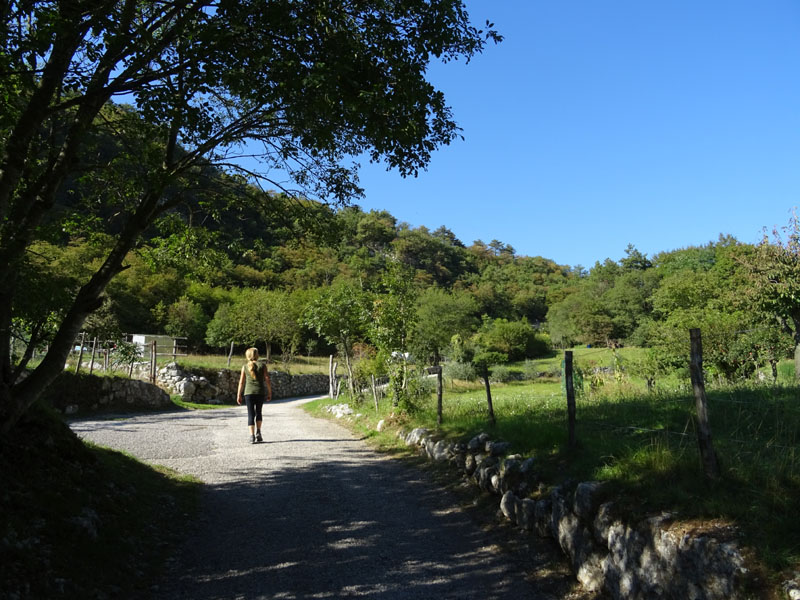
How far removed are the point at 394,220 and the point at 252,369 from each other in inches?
5054

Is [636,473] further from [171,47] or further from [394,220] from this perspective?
[394,220]

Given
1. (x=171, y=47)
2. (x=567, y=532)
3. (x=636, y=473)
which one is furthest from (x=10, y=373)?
(x=636, y=473)

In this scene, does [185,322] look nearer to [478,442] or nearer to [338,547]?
[478,442]

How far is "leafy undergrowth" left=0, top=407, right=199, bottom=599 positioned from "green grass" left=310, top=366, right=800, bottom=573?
12.3ft

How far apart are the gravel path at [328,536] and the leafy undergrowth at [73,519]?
30cm

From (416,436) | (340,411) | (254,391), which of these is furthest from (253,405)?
(340,411)

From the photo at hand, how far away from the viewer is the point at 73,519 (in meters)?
4.09

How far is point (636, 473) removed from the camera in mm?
4102

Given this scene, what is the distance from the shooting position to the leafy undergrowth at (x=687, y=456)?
3.01 metres

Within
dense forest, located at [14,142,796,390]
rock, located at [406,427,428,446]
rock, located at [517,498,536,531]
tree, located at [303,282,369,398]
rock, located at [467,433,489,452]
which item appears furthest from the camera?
tree, located at [303,282,369,398]

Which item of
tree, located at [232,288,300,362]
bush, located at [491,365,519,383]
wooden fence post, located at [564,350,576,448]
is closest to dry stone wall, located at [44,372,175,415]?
wooden fence post, located at [564,350,576,448]

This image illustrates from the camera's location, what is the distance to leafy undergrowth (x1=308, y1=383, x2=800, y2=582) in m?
3.01

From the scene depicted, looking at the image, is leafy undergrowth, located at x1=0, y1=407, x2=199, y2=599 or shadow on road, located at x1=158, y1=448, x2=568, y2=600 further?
shadow on road, located at x1=158, y1=448, x2=568, y2=600

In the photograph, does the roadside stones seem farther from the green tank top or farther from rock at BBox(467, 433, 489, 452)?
rock at BBox(467, 433, 489, 452)
